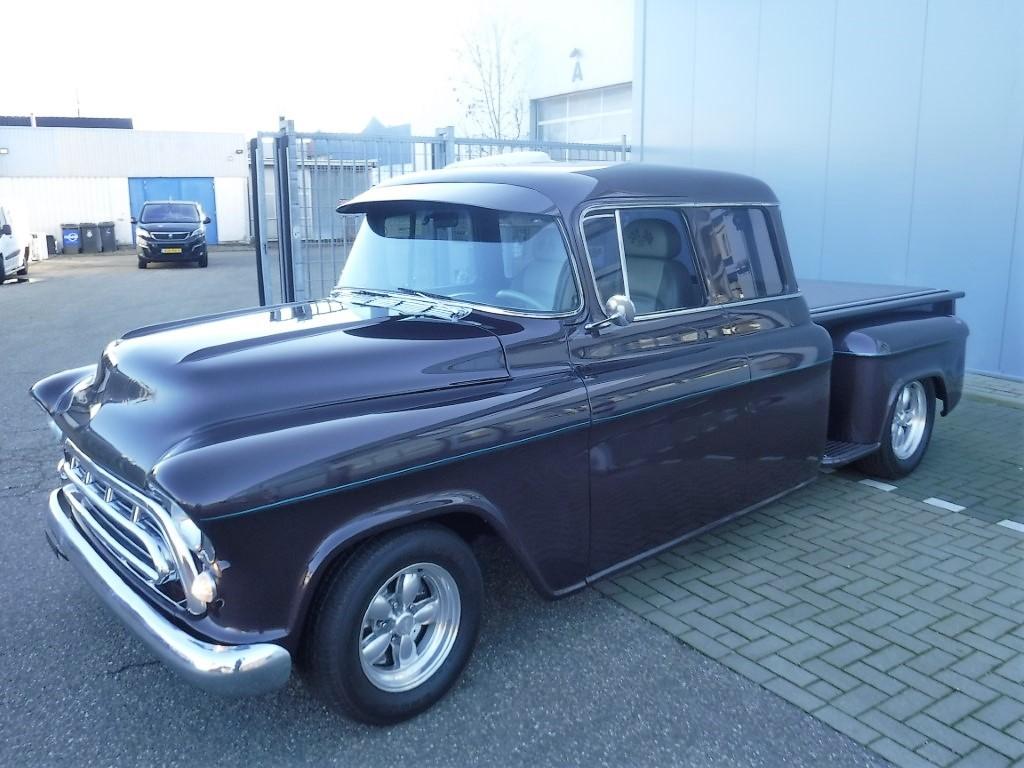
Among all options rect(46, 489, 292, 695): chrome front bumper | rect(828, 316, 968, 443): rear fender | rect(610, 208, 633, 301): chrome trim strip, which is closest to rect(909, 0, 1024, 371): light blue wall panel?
rect(828, 316, 968, 443): rear fender

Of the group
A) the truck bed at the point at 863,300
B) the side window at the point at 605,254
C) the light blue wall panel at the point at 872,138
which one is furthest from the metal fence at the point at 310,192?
the side window at the point at 605,254

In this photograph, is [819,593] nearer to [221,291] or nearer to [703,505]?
[703,505]

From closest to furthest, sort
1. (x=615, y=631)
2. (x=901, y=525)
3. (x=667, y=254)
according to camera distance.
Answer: (x=615, y=631) < (x=667, y=254) < (x=901, y=525)

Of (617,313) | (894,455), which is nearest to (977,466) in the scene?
(894,455)

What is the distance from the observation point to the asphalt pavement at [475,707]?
2.96 m

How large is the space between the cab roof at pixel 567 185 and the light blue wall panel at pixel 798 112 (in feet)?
18.0

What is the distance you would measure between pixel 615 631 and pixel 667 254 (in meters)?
1.72

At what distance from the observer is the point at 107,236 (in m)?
29.4

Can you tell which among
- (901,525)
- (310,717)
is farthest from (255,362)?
(901,525)

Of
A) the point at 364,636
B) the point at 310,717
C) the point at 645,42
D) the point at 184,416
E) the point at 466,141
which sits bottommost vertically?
the point at 310,717

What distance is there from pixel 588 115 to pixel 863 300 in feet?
33.9

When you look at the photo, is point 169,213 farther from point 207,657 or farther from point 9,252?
point 207,657

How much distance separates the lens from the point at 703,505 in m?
4.11

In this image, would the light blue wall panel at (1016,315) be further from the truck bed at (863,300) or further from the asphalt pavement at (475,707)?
the asphalt pavement at (475,707)
